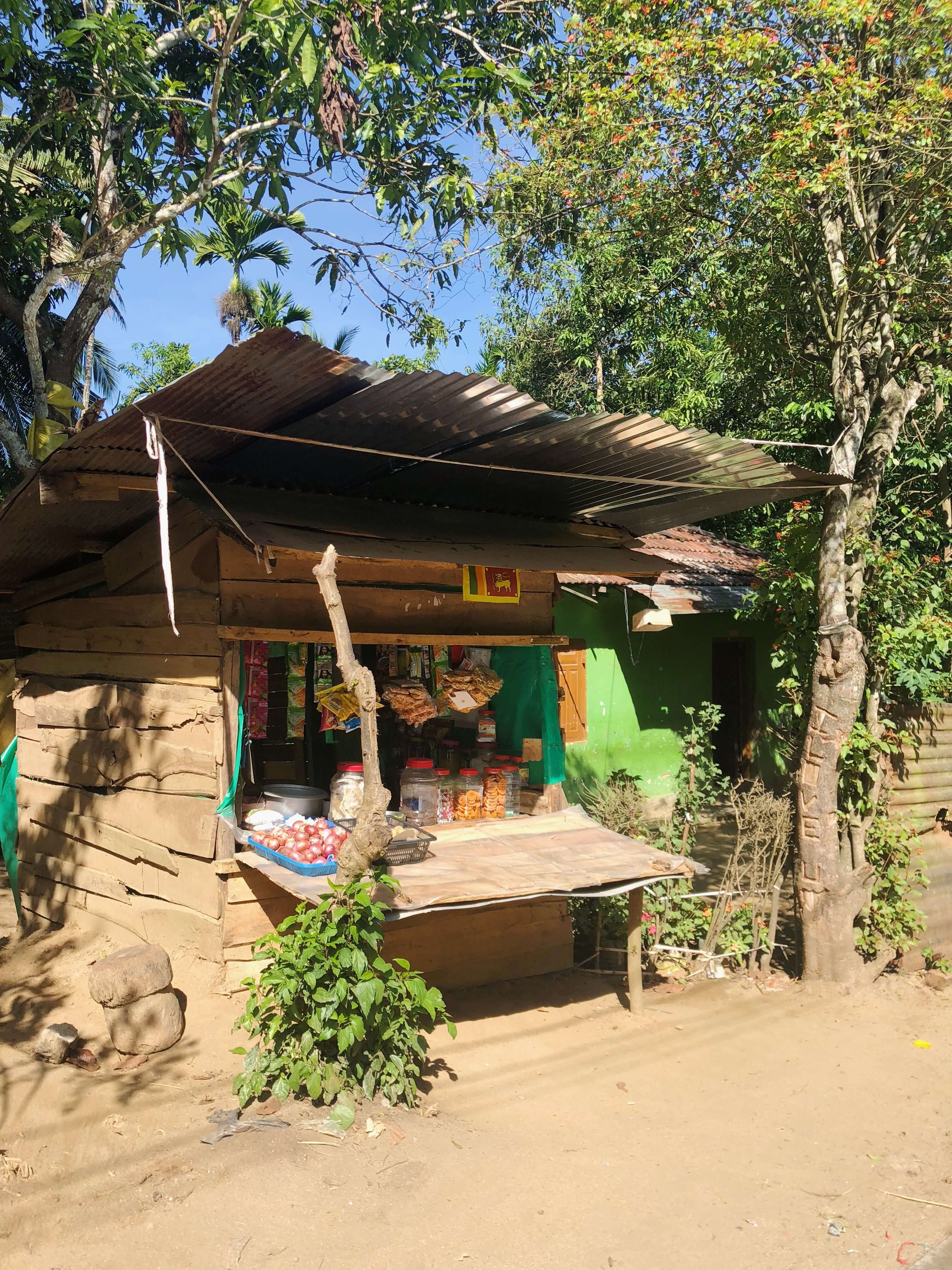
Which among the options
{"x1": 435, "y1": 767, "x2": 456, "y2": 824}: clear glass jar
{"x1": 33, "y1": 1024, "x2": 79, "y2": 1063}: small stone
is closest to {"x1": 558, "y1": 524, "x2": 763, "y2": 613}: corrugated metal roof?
{"x1": 435, "y1": 767, "x2": 456, "y2": 824}: clear glass jar

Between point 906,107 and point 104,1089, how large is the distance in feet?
22.5

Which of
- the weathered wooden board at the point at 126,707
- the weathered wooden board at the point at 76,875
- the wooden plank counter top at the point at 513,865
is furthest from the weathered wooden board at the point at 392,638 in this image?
the weathered wooden board at the point at 76,875

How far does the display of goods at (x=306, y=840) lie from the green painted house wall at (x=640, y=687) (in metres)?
5.03

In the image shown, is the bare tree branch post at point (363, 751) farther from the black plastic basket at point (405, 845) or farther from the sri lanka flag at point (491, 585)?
the sri lanka flag at point (491, 585)

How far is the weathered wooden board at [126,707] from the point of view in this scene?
15.5ft

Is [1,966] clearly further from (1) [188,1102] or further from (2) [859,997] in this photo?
(2) [859,997]

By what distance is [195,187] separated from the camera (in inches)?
311

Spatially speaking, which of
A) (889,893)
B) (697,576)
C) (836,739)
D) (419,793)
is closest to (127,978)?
(419,793)

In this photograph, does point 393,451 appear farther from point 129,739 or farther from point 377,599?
point 129,739

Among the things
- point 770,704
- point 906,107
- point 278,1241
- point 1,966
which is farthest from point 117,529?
point 770,704

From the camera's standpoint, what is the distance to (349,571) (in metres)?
5.12

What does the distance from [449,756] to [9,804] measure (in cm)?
330

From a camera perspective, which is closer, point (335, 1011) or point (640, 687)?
point (335, 1011)

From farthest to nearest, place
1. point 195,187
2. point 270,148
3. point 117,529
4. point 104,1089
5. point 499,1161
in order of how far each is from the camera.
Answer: point 270,148 < point 195,187 < point 117,529 < point 104,1089 < point 499,1161
